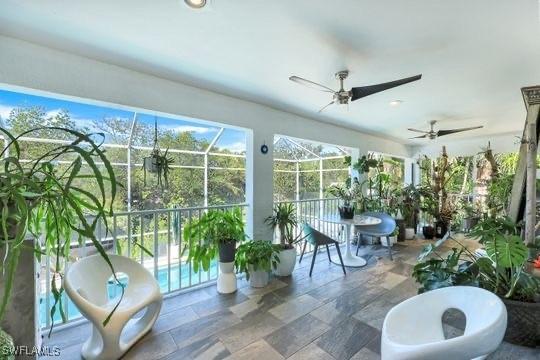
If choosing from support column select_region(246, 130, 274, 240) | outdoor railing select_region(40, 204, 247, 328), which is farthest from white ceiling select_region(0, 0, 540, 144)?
outdoor railing select_region(40, 204, 247, 328)

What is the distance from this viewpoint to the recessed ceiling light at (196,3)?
A: 1.43 metres

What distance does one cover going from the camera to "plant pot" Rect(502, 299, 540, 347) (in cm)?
152

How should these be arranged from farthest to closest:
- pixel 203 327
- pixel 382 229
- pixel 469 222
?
pixel 469 222, pixel 382 229, pixel 203 327

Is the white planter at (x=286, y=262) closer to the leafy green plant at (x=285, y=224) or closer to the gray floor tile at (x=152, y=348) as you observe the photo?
the leafy green plant at (x=285, y=224)

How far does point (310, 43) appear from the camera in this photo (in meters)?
1.88

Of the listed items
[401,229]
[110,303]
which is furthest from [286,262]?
[401,229]

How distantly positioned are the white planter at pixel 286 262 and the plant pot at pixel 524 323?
1882 millimetres

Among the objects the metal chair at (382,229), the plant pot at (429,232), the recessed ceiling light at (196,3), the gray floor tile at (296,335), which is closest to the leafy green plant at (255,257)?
the gray floor tile at (296,335)

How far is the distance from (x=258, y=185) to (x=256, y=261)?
1007mm

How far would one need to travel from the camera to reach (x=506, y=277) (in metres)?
1.68

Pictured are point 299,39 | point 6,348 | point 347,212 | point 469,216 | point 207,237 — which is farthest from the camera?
point 469,216

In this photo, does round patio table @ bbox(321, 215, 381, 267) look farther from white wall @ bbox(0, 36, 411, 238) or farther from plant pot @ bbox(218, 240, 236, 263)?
plant pot @ bbox(218, 240, 236, 263)

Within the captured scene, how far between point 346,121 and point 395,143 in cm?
253

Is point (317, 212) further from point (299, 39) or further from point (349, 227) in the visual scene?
point (299, 39)
